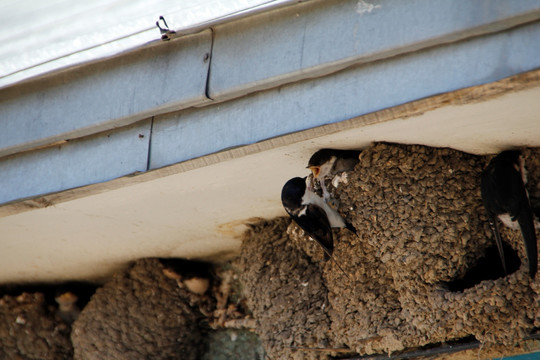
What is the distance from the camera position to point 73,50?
353 centimetres

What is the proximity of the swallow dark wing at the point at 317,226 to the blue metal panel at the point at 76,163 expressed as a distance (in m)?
1.05

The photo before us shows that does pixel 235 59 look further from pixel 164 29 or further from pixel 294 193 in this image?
pixel 294 193

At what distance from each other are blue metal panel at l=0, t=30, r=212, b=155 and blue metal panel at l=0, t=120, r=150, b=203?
0.09 metres

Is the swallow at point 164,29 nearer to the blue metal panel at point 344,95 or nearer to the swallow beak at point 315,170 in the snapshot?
the blue metal panel at point 344,95

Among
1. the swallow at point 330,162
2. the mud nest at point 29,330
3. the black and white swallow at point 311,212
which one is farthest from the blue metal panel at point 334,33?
the mud nest at point 29,330

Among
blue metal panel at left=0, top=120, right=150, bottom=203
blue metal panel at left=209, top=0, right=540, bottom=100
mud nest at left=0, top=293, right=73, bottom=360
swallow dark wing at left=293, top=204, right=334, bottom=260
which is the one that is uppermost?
blue metal panel at left=209, top=0, right=540, bottom=100

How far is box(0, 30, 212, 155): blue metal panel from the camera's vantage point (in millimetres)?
3486

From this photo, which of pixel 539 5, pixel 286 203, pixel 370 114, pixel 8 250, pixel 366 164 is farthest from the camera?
pixel 8 250

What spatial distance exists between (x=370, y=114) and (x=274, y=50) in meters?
0.53

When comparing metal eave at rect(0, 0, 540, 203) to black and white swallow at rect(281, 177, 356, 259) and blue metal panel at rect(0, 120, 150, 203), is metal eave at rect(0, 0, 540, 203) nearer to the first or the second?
blue metal panel at rect(0, 120, 150, 203)

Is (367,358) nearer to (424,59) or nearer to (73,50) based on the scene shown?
(424,59)

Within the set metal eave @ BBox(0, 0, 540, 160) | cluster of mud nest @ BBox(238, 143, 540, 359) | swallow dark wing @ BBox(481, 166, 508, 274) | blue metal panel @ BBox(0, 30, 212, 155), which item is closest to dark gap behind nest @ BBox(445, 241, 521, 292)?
cluster of mud nest @ BBox(238, 143, 540, 359)

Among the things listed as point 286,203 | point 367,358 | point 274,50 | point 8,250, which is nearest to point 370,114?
point 274,50

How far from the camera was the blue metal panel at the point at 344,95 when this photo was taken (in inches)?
109
